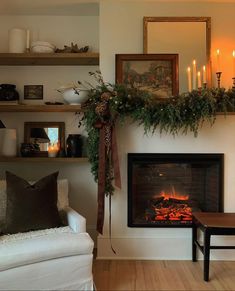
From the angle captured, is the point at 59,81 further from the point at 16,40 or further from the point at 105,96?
the point at 105,96

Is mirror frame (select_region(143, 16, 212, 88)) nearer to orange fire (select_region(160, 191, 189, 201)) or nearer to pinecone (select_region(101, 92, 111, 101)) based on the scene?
pinecone (select_region(101, 92, 111, 101))

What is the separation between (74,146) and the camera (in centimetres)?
329

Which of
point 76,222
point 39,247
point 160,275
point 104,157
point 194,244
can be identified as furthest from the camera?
point 194,244

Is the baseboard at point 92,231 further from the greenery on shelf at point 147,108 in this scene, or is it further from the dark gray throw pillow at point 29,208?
the dark gray throw pillow at point 29,208

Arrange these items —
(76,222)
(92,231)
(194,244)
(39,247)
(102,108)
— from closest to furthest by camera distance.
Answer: (39,247) < (76,222) < (102,108) < (194,244) < (92,231)

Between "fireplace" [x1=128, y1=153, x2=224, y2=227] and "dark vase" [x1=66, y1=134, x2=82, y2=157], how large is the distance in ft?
1.93

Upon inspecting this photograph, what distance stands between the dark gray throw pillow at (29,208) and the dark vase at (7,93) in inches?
40.9

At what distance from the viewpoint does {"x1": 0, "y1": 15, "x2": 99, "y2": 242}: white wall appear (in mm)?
3504

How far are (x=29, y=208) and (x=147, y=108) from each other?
139 centimetres

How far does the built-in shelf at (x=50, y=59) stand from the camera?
10.5 ft

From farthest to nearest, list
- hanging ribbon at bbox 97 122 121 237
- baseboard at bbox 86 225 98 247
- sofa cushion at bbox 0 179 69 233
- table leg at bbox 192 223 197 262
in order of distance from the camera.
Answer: baseboard at bbox 86 225 98 247 → table leg at bbox 192 223 197 262 → hanging ribbon at bbox 97 122 121 237 → sofa cushion at bbox 0 179 69 233

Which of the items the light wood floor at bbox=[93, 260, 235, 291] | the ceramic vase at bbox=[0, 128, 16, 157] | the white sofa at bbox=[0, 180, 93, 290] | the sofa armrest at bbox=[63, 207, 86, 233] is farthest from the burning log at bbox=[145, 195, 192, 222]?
the ceramic vase at bbox=[0, 128, 16, 157]

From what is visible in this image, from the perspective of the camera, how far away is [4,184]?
2.82 m

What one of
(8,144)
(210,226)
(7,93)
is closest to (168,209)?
(210,226)
